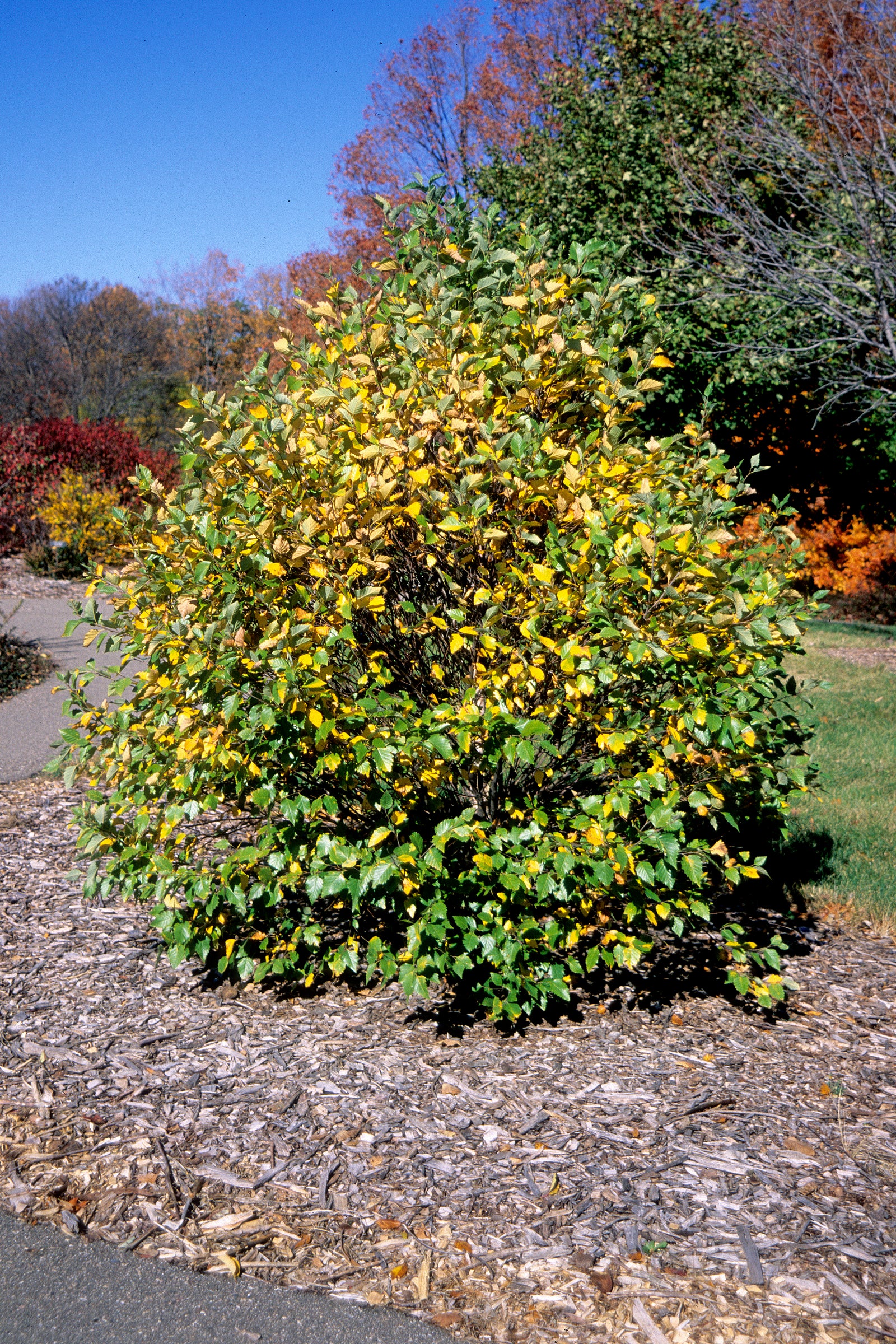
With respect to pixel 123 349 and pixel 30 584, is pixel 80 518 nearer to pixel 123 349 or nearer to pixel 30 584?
pixel 30 584

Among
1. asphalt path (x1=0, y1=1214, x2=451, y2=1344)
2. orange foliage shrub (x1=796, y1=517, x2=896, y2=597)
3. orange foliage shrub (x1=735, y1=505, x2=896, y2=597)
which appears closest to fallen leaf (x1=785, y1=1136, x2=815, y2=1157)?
asphalt path (x1=0, y1=1214, x2=451, y2=1344)

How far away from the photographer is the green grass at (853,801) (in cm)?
448

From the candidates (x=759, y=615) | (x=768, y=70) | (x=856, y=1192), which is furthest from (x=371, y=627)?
(x=768, y=70)

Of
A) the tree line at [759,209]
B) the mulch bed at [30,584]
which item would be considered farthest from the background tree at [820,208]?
the mulch bed at [30,584]

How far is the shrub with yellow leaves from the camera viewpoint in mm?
15547

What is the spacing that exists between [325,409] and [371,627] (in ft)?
2.34

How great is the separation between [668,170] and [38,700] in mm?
8532

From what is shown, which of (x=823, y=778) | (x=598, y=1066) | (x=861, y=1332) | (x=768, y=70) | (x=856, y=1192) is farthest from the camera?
(x=768, y=70)

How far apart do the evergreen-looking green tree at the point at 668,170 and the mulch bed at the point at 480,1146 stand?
780cm

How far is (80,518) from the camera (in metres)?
15.7

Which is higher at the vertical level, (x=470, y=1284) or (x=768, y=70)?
(x=768, y=70)

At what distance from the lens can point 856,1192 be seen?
2.43 metres

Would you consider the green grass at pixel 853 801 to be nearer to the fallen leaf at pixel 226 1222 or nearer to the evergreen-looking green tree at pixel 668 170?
the fallen leaf at pixel 226 1222

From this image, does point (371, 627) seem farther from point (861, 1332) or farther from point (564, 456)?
point (861, 1332)
